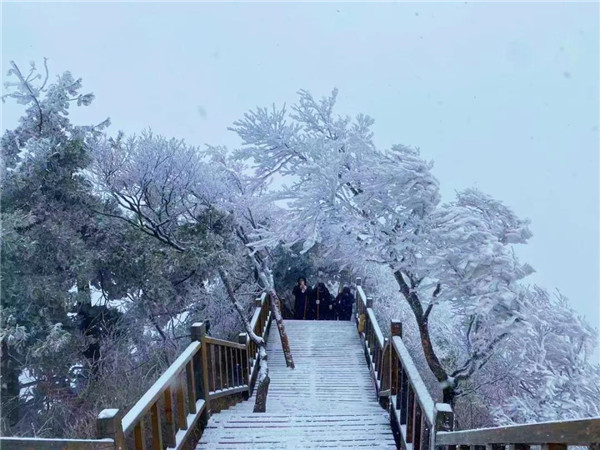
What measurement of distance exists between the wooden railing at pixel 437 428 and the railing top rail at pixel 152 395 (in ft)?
5.07

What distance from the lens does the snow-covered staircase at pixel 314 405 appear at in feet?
12.9

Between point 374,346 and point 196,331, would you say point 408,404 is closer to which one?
point 196,331

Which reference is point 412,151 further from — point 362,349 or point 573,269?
point 573,269

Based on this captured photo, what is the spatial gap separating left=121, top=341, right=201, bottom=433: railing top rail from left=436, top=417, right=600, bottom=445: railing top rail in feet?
5.16

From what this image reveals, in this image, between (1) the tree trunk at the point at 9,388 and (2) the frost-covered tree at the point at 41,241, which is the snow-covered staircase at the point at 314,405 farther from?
(1) the tree trunk at the point at 9,388

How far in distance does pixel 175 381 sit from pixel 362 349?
→ 6224mm

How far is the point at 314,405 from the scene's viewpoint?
618 cm

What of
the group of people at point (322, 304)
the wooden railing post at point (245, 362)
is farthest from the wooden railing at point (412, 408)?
the group of people at point (322, 304)

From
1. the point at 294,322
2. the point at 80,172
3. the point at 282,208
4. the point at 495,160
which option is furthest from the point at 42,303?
the point at 495,160

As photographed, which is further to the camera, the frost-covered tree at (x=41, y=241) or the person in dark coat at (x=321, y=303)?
the person in dark coat at (x=321, y=303)

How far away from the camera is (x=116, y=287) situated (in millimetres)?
9711

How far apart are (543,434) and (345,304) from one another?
11.4 metres

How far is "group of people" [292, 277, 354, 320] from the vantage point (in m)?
12.5

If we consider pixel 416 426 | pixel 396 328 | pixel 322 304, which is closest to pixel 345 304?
pixel 322 304
